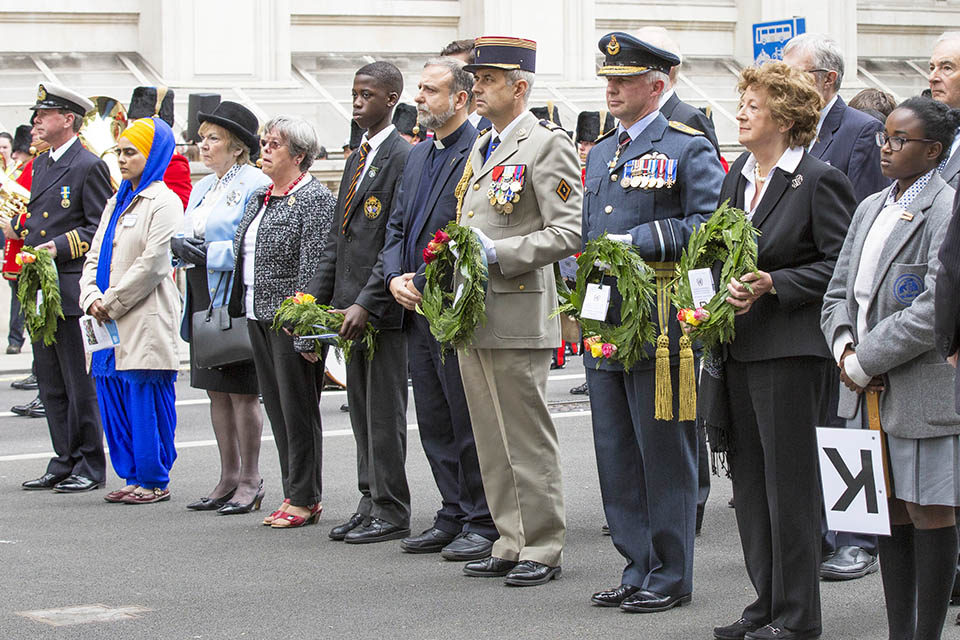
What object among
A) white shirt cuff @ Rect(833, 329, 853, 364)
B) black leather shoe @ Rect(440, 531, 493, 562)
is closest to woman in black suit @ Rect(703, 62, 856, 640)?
white shirt cuff @ Rect(833, 329, 853, 364)

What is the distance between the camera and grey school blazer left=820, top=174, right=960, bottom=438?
4977mm


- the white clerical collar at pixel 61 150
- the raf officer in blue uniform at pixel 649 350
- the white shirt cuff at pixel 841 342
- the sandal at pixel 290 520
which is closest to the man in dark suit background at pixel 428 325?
the sandal at pixel 290 520

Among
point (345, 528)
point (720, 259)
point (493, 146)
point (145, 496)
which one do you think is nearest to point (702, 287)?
point (720, 259)

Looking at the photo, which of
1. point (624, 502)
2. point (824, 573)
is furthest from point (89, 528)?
point (824, 573)

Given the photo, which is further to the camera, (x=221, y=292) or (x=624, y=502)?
(x=221, y=292)

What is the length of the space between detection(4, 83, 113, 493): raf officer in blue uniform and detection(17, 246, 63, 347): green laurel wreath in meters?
0.07

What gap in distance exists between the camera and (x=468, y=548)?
7328mm

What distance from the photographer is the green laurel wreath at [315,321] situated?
25.3 feet

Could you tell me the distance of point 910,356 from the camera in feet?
16.4

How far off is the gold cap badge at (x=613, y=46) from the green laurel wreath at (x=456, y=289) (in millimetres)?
951

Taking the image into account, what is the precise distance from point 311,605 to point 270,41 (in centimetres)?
1623

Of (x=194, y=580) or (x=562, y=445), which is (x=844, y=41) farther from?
(x=194, y=580)

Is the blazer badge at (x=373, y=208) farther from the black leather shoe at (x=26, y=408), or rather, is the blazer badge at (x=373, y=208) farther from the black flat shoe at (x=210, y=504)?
the black leather shoe at (x=26, y=408)

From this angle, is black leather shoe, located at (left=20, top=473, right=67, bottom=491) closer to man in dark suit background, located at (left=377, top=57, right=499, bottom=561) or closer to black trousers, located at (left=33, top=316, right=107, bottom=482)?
black trousers, located at (left=33, top=316, right=107, bottom=482)
